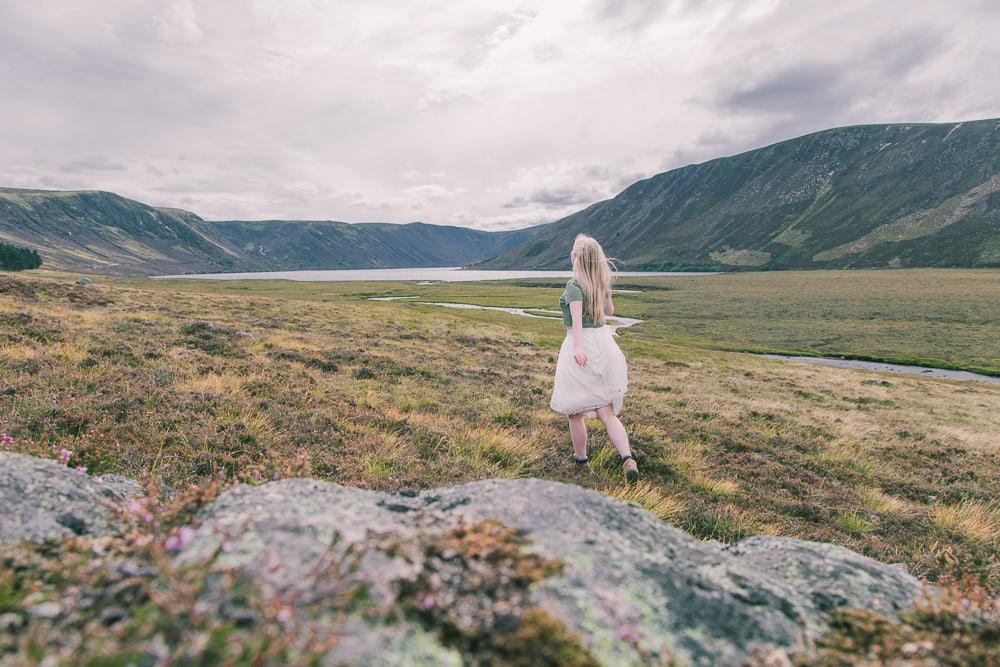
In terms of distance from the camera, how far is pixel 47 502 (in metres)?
3.56

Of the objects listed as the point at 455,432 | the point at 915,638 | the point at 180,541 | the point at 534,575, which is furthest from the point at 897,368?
the point at 180,541

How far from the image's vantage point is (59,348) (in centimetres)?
1141

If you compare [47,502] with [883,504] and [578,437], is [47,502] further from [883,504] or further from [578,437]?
[883,504]

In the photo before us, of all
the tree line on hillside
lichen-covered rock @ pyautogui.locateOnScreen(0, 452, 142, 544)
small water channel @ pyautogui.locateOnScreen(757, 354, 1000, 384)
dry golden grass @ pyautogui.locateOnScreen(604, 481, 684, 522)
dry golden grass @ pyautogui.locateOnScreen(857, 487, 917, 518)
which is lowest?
small water channel @ pyautogui.locateOnScreen(757, 354, 1000, 384)

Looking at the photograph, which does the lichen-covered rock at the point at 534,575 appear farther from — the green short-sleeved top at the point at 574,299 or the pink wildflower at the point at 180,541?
the green short-sleeved top at the point at 574,299

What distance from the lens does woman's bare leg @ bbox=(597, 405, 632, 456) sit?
7.86 meters

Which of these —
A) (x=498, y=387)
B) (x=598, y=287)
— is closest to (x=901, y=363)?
(x=498, y=387)

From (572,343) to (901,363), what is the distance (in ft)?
170

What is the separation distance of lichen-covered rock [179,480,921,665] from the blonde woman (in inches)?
155

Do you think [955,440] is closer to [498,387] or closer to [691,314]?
[498,387]

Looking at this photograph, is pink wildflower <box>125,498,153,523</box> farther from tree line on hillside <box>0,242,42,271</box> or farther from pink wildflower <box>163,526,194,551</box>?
tree line on hillside <box>0,242,42,271</box>

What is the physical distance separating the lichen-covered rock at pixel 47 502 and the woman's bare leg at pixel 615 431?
6.31 metres

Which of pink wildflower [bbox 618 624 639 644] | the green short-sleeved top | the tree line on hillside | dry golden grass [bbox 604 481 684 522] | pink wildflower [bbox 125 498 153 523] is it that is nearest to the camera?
pink wildflower [bbox 618 624 639 644]

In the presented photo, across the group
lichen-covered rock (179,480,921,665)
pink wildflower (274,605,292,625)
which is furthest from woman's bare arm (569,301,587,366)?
pink wildflower (274,605,292,625)
